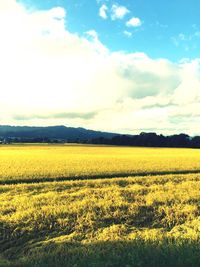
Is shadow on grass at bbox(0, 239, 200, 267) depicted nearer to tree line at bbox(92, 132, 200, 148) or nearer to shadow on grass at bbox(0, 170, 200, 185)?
shadow on grass at bbox(0, 170, 200, 185)

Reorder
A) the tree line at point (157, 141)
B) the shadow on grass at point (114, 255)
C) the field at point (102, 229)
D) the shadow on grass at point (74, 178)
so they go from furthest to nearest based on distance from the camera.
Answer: the tree line at point (157, 141) → the shadow on grass at point (74, 178) → the field at point (102, 229) → the shadow on grass at point (114, 255)

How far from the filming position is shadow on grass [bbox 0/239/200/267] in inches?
353

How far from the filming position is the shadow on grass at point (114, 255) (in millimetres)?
8977

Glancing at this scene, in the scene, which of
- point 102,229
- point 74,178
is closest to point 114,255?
point 102,229

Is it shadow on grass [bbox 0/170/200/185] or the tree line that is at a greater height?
the tree line

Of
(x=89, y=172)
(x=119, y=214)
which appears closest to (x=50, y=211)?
(x=119, y=214)

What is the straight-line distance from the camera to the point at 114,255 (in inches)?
380

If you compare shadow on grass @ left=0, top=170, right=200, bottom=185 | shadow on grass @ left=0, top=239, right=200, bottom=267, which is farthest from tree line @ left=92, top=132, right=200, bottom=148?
shadow on grass @ left=0, top=239, right=200, bottom=267

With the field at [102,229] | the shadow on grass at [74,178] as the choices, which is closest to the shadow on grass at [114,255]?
the field at [102,229]

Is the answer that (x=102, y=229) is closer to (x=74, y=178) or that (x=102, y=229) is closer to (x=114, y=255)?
(x=114, y=255)

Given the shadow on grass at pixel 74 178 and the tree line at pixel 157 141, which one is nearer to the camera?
the shadow on grass at pixel 74 178

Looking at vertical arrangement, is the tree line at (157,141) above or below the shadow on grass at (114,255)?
above

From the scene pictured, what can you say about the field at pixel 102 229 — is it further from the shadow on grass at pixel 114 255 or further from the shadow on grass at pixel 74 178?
the shadow on grass at pixel 74 178

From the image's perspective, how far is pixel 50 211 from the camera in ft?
51.2
